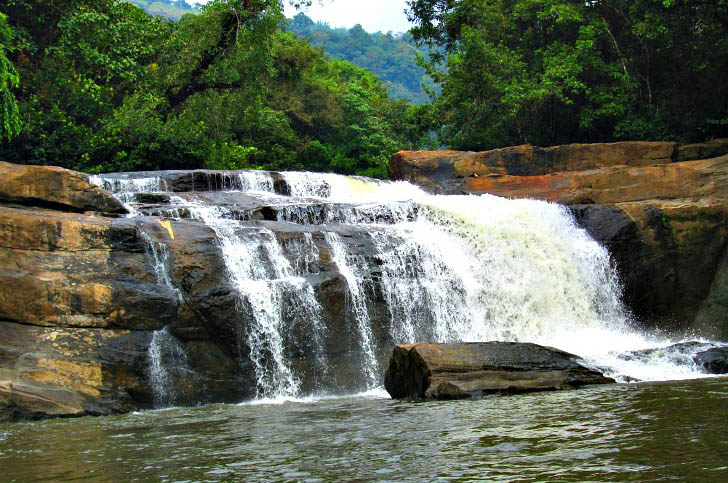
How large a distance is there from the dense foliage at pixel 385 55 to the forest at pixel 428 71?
→ 57525 millimetres

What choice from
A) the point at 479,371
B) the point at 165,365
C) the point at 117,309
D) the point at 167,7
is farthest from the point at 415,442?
the point at 167,7

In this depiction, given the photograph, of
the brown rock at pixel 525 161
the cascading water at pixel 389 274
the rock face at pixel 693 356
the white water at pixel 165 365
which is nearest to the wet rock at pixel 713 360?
the rock face at pixel 693 356

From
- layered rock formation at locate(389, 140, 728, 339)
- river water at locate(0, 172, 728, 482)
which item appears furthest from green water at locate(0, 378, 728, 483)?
layered rock formation at locate(389, 140, 728, 339)

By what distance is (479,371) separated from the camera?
10820mm

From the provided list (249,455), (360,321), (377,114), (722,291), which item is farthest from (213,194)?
(377,114)

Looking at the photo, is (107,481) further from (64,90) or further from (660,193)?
(64,90)

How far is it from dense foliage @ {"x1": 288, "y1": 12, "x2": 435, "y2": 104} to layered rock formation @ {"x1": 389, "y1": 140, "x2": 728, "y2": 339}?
64615 mm

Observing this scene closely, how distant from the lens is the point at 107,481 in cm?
569

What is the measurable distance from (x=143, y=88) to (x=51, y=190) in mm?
14481

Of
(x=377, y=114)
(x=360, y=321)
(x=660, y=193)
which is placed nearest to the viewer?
(x=360, y=321)

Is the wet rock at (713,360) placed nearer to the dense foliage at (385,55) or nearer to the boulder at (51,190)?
the boulder at (51,190)

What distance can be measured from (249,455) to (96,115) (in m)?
20.7

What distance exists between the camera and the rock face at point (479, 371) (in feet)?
34.6

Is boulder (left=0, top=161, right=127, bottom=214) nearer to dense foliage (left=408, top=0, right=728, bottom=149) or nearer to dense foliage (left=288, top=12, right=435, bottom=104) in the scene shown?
dense foliage (left=408, top=0, right=728, bottom=149)
